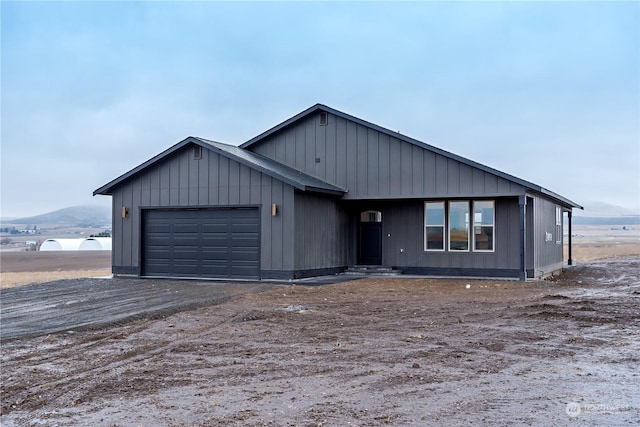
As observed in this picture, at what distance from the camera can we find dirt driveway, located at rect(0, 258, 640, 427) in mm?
6199

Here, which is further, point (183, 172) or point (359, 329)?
point (183, 172)

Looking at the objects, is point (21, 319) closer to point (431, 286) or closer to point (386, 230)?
point (431, 286)

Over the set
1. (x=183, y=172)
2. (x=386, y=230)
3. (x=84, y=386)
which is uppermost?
(x=183, y=172)

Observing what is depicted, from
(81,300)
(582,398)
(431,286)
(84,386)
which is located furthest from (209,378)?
(431,286)

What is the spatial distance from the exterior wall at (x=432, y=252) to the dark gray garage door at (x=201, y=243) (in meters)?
4.72

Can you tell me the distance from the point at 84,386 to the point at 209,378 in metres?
1.33

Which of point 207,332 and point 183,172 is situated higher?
point 183,172

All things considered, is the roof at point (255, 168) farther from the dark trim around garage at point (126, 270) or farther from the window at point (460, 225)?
the window at point (460, 225)

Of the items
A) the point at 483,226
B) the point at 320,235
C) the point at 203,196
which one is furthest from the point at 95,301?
the point at 483,226

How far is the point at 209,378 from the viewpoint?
764 centimetres

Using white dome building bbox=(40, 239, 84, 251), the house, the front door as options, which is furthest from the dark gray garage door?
white dome building bbox=(40, 239, 84, 251)

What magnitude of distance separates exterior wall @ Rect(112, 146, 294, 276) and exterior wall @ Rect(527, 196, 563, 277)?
7.67 metres

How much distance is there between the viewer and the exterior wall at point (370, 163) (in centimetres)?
2011
